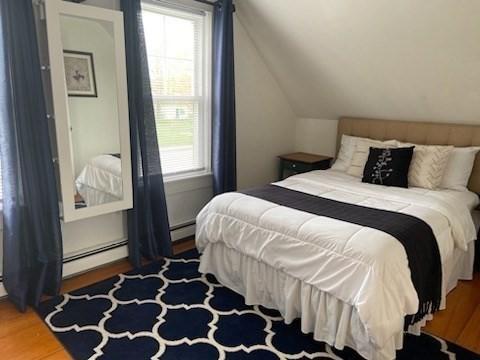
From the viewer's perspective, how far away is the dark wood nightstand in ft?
12.4

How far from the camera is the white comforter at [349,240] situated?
1.69m

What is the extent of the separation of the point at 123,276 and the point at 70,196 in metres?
0.74

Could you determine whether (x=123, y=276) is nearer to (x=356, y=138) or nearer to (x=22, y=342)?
(x=22, y=342)

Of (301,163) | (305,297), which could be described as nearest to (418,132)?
(301,163)

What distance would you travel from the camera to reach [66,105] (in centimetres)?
225

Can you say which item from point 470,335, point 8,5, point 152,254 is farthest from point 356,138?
point 8,5

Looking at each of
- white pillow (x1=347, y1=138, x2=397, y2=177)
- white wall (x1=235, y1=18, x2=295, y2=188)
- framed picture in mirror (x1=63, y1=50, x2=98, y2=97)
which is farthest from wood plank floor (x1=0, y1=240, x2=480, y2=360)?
white wall (x1=235, y1=18, x2=295, y2=188)

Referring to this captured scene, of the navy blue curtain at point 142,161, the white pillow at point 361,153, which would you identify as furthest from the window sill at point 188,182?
the white pillow at point 361,153

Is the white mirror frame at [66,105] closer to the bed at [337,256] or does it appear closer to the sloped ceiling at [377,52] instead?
the bed at [337,256]

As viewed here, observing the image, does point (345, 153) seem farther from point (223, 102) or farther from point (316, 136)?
point (223, 102)

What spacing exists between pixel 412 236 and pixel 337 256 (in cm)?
46

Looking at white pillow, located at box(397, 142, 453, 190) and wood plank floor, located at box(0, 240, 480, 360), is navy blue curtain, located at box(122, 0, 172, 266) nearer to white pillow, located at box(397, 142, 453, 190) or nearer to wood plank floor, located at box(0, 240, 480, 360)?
wood plank floor, located at box(0, 240, 480, 360)

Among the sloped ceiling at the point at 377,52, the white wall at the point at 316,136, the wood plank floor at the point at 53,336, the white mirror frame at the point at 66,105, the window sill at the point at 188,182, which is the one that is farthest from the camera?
the white wall at the point at 316,136

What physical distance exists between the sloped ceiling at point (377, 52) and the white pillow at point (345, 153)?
0.35m
